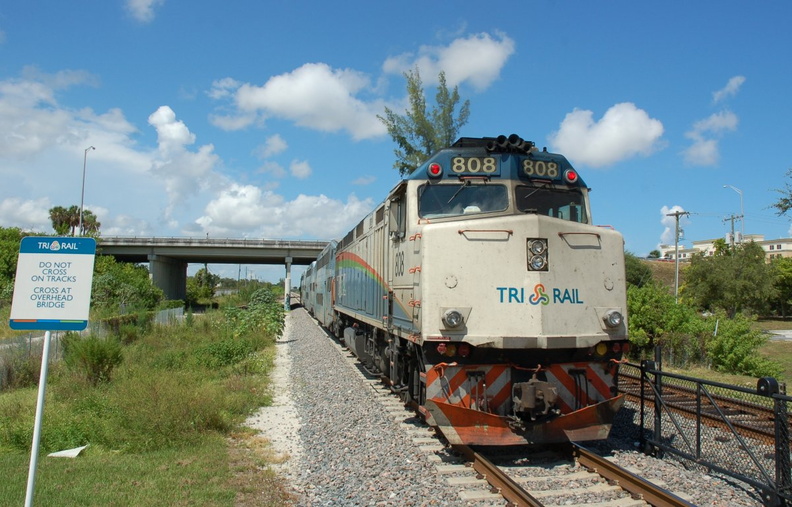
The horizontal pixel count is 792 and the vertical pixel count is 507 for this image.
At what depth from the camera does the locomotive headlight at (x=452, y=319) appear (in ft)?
21.7

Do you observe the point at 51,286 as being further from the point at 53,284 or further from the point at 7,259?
the point at 7,259

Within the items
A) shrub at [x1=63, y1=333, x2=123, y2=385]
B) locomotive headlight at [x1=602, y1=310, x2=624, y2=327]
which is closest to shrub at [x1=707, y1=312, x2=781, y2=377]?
locomotive headlight at [x1=602, y1=310, x2=624, y2=327]

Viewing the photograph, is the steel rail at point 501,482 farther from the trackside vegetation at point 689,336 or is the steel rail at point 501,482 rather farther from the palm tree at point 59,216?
the palm tree at point 59,216

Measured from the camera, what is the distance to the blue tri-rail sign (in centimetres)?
484

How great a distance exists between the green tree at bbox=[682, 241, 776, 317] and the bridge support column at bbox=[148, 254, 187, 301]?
44.7m

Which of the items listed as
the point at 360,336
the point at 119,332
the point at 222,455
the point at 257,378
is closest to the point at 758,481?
the point at 222,455

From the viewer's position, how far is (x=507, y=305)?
6.81m

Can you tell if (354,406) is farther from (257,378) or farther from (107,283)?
(107,283)

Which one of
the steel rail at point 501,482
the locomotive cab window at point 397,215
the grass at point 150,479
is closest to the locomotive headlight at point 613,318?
→ the steel rail at point 501,482

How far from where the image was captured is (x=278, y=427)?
9.16 m

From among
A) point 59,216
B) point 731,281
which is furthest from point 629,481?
point 59,216

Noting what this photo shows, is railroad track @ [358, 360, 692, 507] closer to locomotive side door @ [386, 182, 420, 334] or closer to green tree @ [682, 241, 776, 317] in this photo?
locomotive side door @ [386, 182, 420, 334]

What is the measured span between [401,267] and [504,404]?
2.38 metres

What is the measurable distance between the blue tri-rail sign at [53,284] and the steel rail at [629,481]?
5.29m
